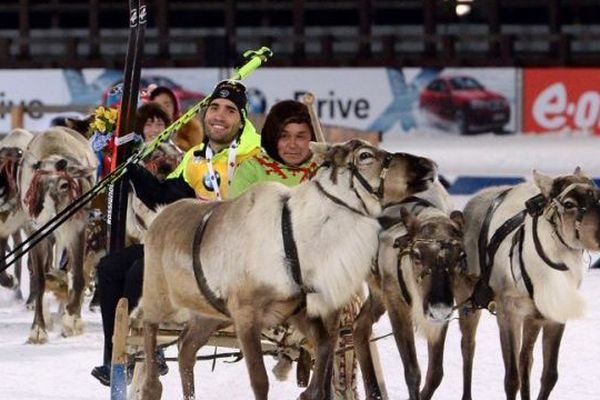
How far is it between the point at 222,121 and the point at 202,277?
1.10 metres

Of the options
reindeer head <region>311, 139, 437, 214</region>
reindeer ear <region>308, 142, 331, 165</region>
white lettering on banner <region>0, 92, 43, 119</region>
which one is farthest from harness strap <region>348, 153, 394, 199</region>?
white lettering on banner <region>0, 92, 43, 119</region>

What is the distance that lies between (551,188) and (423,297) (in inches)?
32.9

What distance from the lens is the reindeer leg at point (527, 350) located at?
25.0ft

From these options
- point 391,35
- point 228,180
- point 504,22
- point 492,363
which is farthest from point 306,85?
point 228,180

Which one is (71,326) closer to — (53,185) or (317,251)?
(53,185)

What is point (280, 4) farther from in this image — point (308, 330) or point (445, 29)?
point (308, 330)

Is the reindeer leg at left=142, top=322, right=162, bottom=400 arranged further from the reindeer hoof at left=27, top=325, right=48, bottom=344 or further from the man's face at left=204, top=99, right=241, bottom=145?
the reindeer hoof at left=27, top=325, right=48, bottom=344

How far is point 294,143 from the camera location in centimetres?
731

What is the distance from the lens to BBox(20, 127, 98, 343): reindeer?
11.4 metres

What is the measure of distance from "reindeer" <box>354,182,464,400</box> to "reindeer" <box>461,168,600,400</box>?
0.63 ft

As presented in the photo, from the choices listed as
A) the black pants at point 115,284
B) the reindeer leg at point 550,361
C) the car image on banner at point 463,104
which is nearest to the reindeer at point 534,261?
the reindeer leg at point 550,361

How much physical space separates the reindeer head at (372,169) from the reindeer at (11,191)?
604cm

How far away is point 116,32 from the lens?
97.5 feet

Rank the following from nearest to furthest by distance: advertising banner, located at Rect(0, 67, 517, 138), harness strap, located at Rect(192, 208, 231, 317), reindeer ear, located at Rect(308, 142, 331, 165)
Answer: reindeer ear, located at Rect(308, 142, 331, 165)
harness strap, located at Rect(192, 208, 231, 317)
advertising banner, located at Rect(0, 67, 517, 138)
